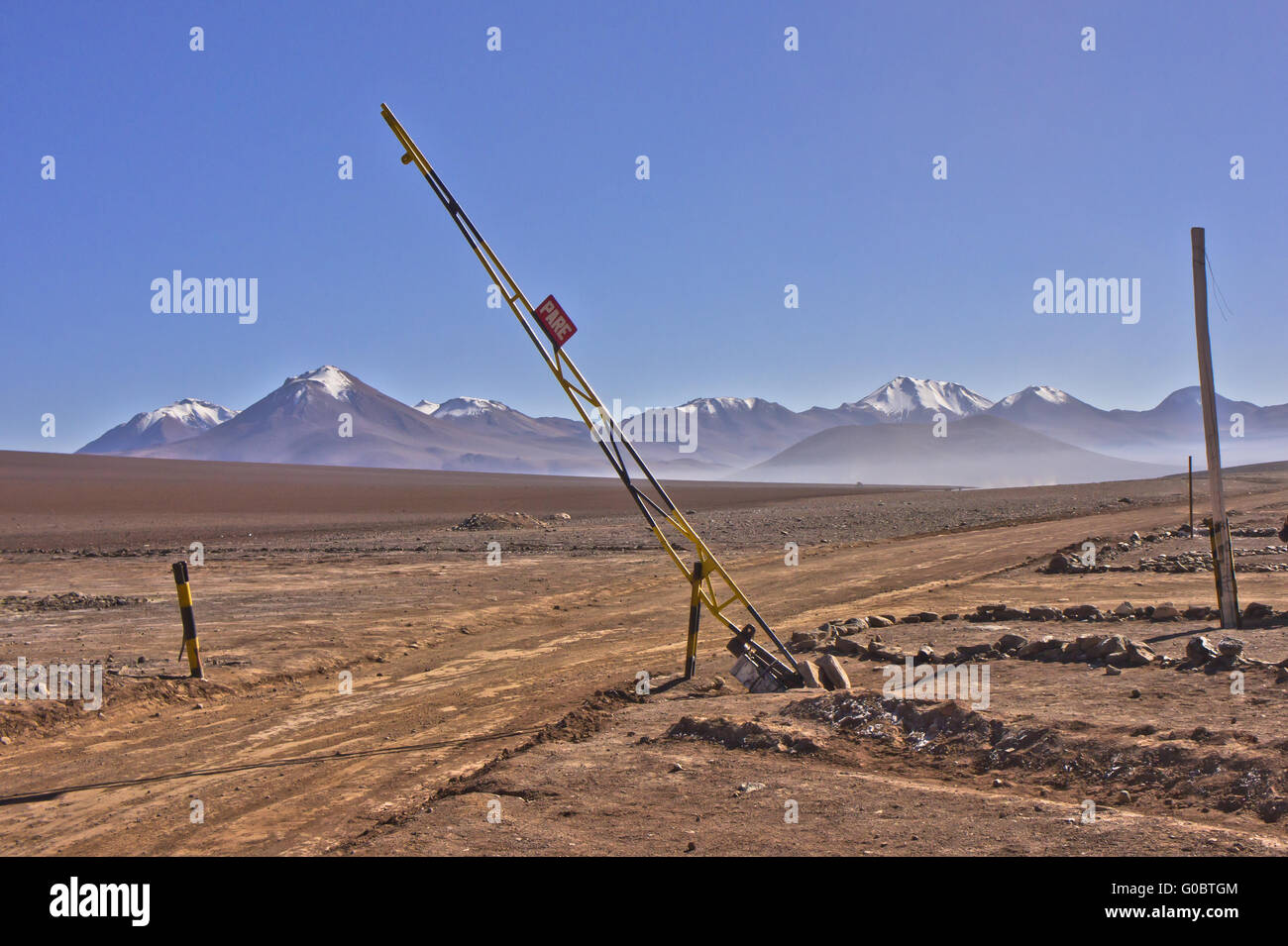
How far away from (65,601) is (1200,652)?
19399 mm

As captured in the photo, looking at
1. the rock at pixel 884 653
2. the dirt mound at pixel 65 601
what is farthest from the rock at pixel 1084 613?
the dirt mound at pixel 65 601

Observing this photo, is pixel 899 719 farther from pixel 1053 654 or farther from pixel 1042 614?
pixel 1042 614

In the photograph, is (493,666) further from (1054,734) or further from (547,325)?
(1054,734)

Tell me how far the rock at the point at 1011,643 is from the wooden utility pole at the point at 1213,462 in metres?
3.13

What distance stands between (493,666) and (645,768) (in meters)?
5.63

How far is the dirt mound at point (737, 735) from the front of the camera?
8.57m

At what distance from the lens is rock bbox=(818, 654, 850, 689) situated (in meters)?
10.7

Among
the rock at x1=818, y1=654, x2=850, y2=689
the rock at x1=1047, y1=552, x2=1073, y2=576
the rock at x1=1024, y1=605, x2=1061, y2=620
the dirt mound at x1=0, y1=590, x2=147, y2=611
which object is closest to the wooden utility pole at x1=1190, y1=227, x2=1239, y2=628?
the rock at x1=1024, y1=605, x2=1061, y2=620

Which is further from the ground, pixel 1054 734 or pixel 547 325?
pixel 547 325

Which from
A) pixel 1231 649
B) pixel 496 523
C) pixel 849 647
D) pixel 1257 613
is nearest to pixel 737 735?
pixel 849 647

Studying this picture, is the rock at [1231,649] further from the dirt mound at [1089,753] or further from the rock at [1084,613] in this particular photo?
the rock at [1084,613]

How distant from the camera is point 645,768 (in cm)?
820

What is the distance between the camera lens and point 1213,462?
12984mm
